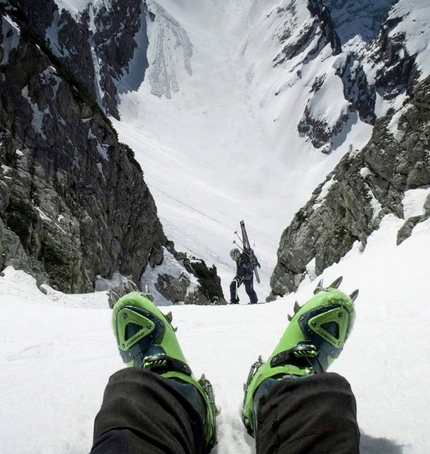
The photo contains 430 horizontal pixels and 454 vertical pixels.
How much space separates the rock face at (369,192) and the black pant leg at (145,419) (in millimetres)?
8229

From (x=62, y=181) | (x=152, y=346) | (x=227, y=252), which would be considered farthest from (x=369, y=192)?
(x=227, y=252)

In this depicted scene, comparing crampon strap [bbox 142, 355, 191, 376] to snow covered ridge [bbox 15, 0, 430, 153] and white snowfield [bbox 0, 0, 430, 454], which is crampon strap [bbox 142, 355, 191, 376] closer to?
white snowfield [bbox 0, 0, 430, 454]

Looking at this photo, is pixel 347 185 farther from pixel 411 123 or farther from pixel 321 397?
pixel 321 397

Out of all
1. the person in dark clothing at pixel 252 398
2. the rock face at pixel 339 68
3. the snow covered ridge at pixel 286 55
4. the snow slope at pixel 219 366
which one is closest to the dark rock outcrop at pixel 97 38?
the snow covered ridge at pixel 286 55

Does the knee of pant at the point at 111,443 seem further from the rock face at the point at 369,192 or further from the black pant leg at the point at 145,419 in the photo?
the rock face at the point at 369,192

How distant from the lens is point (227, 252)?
108 feet

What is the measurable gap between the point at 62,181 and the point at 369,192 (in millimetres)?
13227

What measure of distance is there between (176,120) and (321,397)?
2826 inches

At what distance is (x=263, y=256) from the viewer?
3609 centimetres

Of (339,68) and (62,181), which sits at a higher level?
(339,68)

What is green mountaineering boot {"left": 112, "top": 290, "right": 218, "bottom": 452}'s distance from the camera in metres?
1.78

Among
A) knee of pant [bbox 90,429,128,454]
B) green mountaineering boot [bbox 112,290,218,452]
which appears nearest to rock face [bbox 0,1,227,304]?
green mountaineering boot [bbox 112,290,218,452]

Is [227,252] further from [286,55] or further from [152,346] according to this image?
[286,55]

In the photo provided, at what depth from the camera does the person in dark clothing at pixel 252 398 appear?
1.33m
